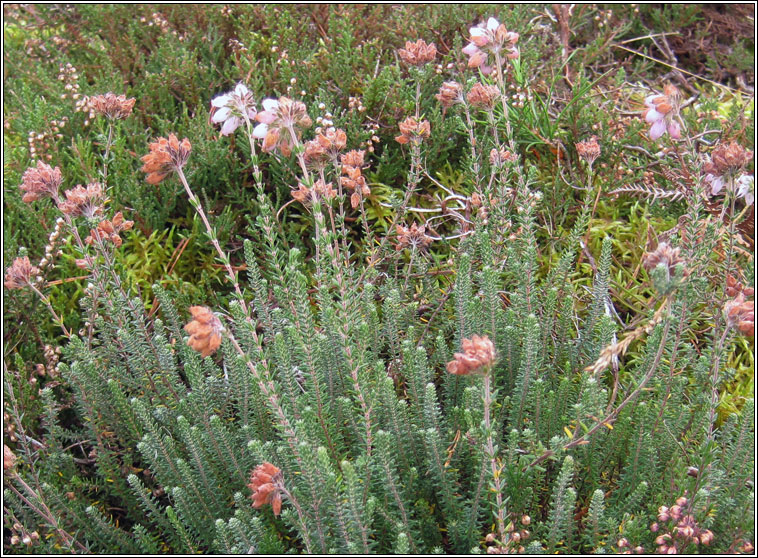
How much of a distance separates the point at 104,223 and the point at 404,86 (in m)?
1.85

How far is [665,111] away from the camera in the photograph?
6.62ft

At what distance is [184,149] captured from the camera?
1906mm

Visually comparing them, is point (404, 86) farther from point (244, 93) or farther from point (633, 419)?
point (633, 419)

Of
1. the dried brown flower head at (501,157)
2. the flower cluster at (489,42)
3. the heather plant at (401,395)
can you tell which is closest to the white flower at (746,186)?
the heather plant at (401,395)

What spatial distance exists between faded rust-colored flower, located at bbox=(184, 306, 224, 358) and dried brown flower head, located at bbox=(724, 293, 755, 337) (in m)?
1.33

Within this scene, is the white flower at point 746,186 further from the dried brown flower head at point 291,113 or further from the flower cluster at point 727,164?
the dried brown flower head at point 291,113

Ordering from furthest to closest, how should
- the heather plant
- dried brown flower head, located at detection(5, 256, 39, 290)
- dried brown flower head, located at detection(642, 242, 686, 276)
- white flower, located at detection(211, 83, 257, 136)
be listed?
dried brown flower head, located at detection(5, 256, 39, 290) < white flower, located at detection(211, 83, 257, 136) < the heather plant < dried brown flower head, located at detection(642, 242, 686, 276)

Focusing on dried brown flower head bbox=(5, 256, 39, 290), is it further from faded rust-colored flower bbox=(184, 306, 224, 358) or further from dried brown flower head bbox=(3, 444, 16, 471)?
faded rust-colored flower bbox=(184, 306, 224, 358)

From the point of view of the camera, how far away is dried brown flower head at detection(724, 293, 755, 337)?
1756 millimetres

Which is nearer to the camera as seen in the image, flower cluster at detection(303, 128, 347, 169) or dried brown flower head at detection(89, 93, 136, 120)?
flower cluster at detection(303, 128, 347, 169)

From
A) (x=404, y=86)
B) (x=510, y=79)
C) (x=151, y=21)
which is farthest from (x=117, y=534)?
(x=151, y=21)

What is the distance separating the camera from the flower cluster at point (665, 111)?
200cm

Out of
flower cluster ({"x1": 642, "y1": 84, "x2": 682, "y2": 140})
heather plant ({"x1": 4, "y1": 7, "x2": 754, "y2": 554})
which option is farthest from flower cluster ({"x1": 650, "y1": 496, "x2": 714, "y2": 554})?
flower cluster ({"x1": 642, "y1": 84, "x2": 682, "y2": 140})

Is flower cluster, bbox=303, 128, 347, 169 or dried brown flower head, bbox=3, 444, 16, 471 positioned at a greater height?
flower cluster, bbox=303, 128, 347, 169
